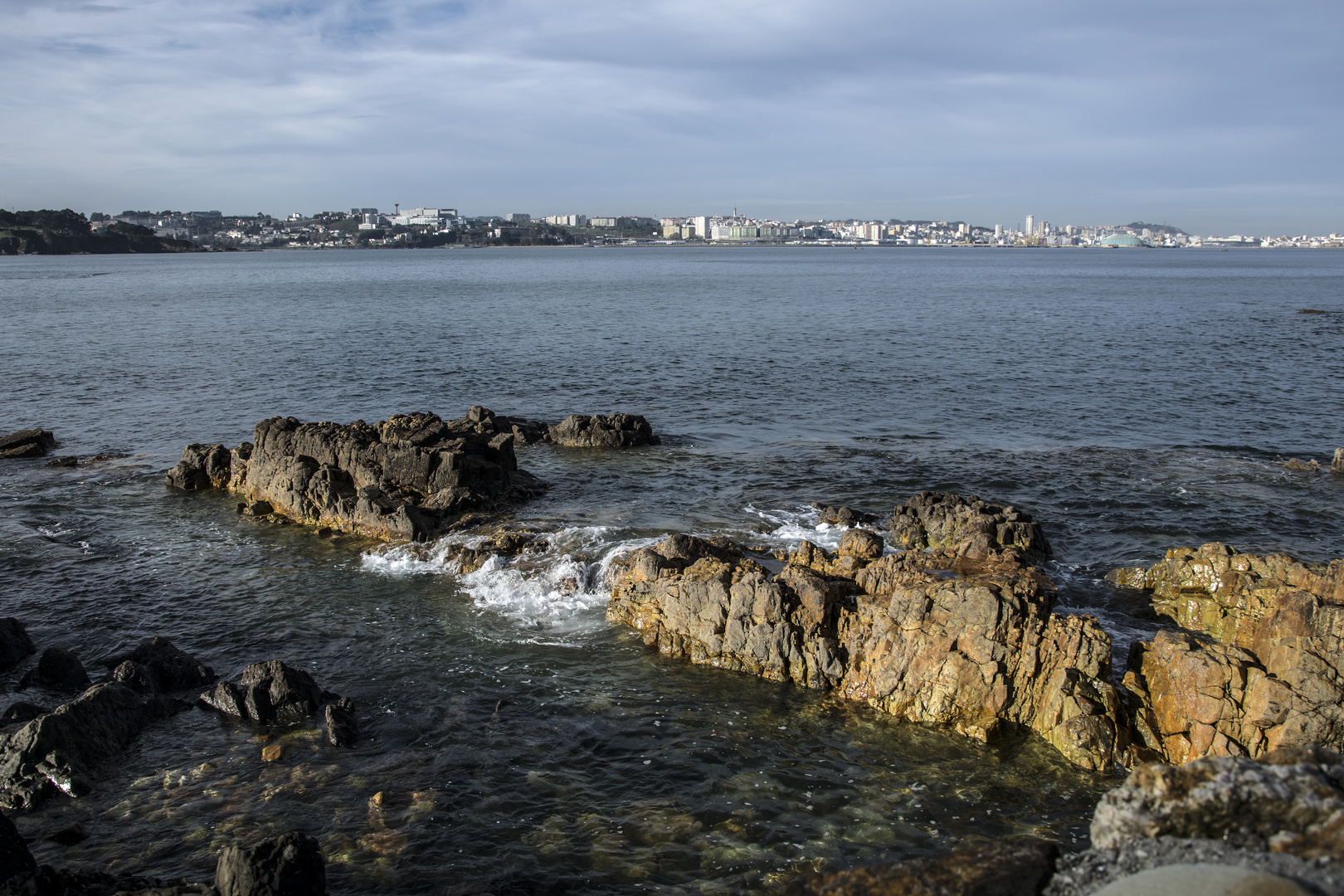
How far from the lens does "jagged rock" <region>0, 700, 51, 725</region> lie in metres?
11.5

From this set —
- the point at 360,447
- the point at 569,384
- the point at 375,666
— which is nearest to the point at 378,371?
the point at 569,384

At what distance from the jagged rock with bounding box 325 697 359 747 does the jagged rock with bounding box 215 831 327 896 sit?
10.7ft

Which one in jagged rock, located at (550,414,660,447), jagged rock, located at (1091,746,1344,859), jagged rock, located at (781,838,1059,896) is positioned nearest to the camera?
jagged rock, located at (1091,746,1344,859)

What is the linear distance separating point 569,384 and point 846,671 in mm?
30178

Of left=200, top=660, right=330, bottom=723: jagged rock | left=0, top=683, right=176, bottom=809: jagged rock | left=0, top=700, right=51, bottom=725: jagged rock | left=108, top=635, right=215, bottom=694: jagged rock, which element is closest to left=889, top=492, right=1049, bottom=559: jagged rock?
left=200, top=660, right=330, bottom=723: jagged rock

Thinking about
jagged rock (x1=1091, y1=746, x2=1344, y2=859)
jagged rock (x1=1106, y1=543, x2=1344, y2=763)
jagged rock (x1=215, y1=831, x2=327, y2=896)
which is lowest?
jagged rock (x1=215, y1=831, x2=327, y2=896)

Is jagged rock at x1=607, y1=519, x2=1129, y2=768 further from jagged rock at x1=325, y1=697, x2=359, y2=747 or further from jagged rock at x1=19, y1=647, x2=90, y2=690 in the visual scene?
jagged rock at x1=19, y1=647, x2=90, y2=690

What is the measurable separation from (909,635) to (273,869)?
881cm

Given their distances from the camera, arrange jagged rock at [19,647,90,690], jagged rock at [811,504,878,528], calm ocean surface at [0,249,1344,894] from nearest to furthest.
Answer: calm ocean surface at [0,249,1344,894] → jagged rock at [19,647,90,690] → jagged rock at [811,504,878,528]

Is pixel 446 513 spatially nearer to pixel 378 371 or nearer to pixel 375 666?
pixel 375 666

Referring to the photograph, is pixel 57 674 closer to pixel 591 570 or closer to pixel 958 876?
pixel 591 570

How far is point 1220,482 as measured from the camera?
22938 millimetres

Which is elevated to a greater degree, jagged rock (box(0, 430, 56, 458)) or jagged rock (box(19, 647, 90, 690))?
jagged rock (box(0, 430, 56, 458))

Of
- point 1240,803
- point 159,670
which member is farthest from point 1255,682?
point 159,670
